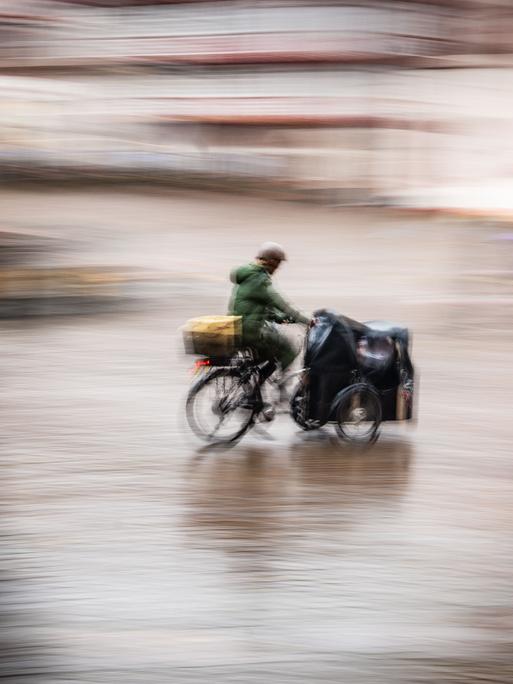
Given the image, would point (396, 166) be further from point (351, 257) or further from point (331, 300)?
point (331, 300)

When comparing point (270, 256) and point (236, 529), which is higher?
point (270, 256)

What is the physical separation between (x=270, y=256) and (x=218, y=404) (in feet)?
4.25

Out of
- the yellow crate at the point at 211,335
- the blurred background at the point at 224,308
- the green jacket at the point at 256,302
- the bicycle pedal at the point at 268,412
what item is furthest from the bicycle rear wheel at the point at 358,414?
the yellow crate at the point at 211,335

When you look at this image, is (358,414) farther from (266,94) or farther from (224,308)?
(266,94)

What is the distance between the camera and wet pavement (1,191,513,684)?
5.67m

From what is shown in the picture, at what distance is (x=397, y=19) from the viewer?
3212 cm

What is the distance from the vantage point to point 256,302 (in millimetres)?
9445

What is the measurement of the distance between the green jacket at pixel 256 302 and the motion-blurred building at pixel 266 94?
2170 cm

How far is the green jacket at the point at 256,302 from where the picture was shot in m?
9.41

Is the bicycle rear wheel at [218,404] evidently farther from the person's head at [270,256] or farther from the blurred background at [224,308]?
the person's head at [270,256]

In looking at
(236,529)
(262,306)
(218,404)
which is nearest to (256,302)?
(262,306)

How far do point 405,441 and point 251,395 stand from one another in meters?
1.49

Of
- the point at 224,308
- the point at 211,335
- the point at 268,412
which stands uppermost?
the point at 211,335

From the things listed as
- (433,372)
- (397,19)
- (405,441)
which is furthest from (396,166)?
(405,441)
